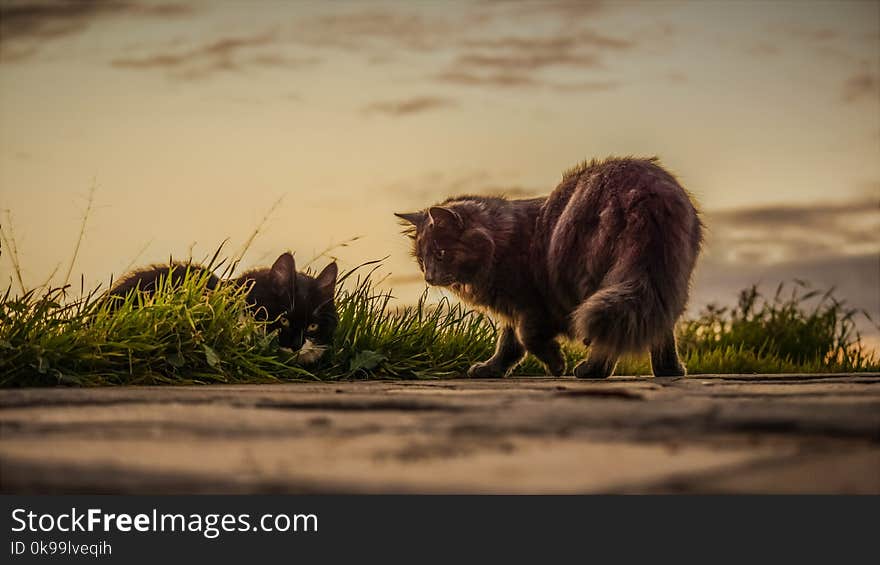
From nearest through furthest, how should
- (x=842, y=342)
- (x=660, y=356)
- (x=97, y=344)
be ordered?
(x=97, y=344) < (x=660, y=356) < (x=842, y=342)

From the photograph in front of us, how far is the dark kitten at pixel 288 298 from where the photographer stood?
15.8 ft

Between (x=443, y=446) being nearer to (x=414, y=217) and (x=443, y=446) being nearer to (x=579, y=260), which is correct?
(x=579, y=260)

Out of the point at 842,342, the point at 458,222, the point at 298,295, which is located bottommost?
the point at 842,342

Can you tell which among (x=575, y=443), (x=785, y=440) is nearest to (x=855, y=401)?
(x=785, y=440)

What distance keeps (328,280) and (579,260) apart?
5.28ft

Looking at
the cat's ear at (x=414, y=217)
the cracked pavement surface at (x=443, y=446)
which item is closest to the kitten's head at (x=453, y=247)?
the cat's ear at (x=414, y=217)

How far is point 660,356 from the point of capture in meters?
4.64

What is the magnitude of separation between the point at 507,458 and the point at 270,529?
42cm

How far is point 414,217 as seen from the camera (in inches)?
212

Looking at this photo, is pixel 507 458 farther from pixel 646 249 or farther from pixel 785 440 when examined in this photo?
pixel 646 249

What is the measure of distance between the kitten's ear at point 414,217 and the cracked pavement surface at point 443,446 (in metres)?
3.02

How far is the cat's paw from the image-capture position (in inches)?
202

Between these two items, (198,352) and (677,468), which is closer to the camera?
(677,468)

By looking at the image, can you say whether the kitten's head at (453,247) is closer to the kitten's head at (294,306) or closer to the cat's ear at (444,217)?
the cat's ear at (444,217)
